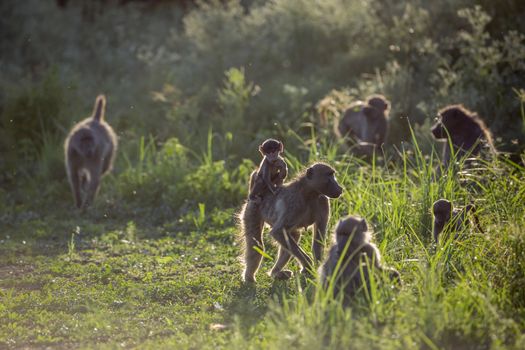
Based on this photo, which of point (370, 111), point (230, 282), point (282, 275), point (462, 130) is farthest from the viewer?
point (370, 111)

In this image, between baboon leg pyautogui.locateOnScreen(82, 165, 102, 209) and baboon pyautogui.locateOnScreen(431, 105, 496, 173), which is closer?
baboon pyautogui.locateOnScreen(431, 105, 496, 173)

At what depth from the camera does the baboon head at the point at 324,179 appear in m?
6.69

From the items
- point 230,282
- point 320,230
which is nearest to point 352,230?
point 320,230

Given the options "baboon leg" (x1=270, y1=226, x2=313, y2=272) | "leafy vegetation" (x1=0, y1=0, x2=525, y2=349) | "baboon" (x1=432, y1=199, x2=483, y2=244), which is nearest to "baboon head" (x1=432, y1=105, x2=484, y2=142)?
"leafy vegetation" (x1=0, y1=0, x2=525, y2=349)

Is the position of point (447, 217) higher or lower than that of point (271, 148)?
lower

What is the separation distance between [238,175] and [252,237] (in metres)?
3.84

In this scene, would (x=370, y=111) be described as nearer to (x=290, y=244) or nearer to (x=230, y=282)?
(x=230, y=282)

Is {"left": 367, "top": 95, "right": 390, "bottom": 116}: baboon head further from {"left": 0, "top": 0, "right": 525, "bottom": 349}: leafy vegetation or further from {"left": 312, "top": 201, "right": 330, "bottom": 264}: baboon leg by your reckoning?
{"left": 312, "top": 201, "right": 330, "bottom": 264}: baboon leg

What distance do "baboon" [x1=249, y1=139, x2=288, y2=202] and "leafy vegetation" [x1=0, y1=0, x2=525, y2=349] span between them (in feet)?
2.59

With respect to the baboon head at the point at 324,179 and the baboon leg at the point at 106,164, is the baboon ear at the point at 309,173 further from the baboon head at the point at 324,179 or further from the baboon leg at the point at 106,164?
the baboon leg at the point at 106,164

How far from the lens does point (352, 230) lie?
591cm

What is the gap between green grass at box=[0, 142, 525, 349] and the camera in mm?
5250

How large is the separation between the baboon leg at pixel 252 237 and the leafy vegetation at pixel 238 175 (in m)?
0.20

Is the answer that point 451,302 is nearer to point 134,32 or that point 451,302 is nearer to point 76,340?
point 76,340
